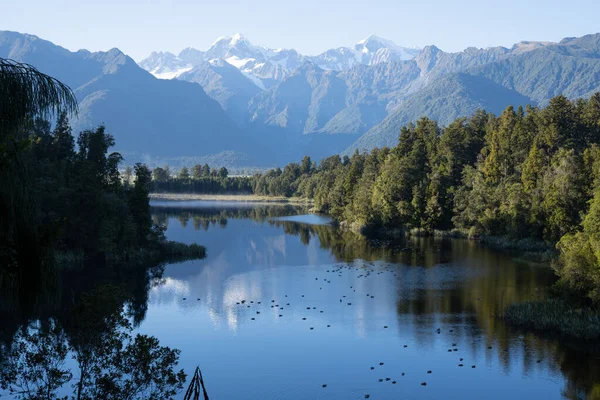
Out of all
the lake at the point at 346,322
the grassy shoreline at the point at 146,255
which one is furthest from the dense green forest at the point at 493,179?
the grassy shoreline at the point at 146,255

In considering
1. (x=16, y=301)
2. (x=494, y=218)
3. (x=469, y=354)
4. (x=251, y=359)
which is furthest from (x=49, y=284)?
(x=494, y=218)

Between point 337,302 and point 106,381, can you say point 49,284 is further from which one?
point 337,302

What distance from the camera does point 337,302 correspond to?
54.8 m

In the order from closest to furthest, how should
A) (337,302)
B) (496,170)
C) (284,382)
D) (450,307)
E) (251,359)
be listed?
(284,382) < (251,359) < (450,307) < (337,302) < (496,170)

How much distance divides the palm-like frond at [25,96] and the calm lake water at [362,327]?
23670 millimetres

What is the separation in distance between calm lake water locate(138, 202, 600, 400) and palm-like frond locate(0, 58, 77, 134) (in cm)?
2367

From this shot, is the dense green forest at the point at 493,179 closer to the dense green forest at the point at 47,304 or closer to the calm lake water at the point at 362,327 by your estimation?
Result: the calm lake water at the point at 362,327

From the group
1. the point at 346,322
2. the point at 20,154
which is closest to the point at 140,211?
the point at 346,322

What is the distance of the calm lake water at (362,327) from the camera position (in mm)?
34531

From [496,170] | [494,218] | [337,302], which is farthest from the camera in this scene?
[496,170]

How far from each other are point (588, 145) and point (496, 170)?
48.2 ft

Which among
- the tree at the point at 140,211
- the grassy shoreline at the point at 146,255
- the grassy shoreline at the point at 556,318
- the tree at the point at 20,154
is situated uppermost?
the tree at the point at 20,154

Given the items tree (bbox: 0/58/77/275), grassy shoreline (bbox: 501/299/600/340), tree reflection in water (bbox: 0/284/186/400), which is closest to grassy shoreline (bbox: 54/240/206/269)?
tree reflection in water (bbox: 0/284/186/400)

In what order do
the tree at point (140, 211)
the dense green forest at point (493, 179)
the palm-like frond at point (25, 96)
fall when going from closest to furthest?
1. the palm-like frond at point (25, 96)
2. the tree at point (140, 211)
3. the dense green forest at point (493, 179)
